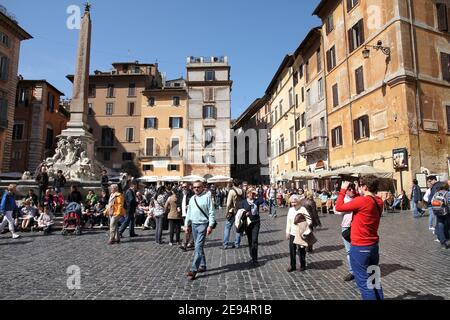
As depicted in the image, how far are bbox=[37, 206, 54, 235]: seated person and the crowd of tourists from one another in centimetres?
3

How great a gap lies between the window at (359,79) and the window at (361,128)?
6.35ft

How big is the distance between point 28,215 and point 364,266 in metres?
11.5

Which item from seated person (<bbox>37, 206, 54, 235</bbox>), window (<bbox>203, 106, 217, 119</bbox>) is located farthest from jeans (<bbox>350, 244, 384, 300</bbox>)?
window (<bbox>203, 106, 217, 119</bbox>)

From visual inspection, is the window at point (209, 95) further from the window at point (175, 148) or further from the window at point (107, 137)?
the window at point (107, 137)

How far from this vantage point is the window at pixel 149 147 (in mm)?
39719

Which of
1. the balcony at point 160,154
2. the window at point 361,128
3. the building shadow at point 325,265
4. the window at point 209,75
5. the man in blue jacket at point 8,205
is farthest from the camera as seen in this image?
the window at point 209,75

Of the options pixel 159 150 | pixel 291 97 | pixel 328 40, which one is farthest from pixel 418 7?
pixel 159 150

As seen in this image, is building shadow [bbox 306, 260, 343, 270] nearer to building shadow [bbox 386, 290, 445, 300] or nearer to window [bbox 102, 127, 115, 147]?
building shadow [bbox 386, 290, 445, 300]

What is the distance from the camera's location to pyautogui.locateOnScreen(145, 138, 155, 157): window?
130 feet

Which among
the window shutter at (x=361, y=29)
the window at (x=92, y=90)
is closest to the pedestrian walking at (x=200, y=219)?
the window shutter at (x=361, y=29)

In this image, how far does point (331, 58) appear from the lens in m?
24.9

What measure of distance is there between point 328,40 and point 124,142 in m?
26.9

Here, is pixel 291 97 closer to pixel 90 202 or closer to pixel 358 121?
pixel 358 121
